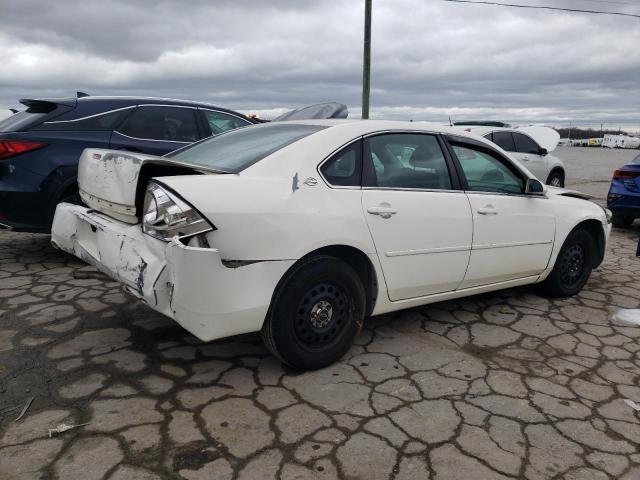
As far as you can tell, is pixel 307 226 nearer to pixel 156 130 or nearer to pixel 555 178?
pixel 156 130

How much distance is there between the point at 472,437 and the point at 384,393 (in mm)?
545

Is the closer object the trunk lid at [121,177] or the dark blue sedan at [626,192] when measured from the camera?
the trunk lid at [121,177]

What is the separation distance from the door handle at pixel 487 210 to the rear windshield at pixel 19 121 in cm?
418

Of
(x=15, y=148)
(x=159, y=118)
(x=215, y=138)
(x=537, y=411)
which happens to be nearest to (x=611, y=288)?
(x=537, y=411)

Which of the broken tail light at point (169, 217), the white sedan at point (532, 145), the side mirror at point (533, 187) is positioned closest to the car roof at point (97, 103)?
the broken tail light at point (169, 217)

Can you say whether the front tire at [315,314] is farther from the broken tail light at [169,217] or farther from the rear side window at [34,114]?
the rear side window at [34,114]

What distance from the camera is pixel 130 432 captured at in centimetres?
242

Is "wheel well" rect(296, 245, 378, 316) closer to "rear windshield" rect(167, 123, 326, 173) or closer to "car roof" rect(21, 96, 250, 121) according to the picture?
"rear windshield" rect(167, 123, 326, 173)

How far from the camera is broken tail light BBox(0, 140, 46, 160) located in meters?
4.82

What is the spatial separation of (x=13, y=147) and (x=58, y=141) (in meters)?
0.38

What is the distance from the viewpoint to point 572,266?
4.62 metres

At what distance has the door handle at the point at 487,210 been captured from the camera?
12.1ft

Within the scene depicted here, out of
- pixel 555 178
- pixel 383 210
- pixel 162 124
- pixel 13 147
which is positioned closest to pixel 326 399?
pixel 383 210

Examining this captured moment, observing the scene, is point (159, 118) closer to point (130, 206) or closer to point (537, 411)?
point (130, 206)
